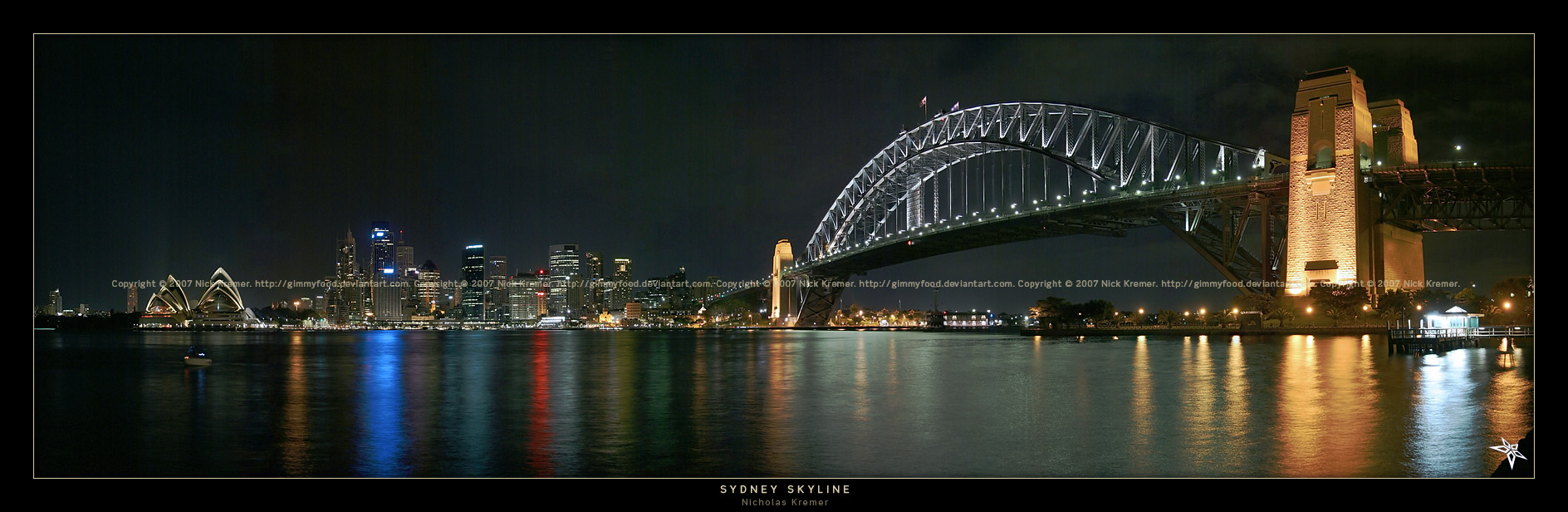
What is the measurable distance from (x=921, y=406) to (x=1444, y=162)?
25.7m

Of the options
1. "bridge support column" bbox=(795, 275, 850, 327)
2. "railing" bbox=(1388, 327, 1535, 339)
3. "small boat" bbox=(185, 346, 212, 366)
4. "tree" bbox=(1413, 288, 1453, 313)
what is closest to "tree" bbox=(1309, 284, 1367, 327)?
"tree" bbox=(1413, 288, 1453, 313)

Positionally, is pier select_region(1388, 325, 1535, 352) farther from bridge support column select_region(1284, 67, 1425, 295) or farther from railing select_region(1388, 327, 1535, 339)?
bridge support column select_region(1284, 67, 1425, 295)

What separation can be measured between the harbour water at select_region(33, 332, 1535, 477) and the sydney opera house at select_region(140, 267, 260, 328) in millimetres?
88391

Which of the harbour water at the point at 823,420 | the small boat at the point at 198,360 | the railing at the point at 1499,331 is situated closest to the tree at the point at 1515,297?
the railing at the point at 1499,331

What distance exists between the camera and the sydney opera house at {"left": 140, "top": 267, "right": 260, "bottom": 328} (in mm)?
104938

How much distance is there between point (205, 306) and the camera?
110312 millimetres

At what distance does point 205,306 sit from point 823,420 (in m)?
115

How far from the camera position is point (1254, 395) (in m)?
17.4

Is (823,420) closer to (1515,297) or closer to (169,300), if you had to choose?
(1515,297)

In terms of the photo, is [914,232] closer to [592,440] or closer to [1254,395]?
[1254,395]

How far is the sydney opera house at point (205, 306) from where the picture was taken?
105 metres

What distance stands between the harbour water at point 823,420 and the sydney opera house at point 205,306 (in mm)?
88391

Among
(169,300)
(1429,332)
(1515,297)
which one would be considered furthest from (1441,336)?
(169,300)
